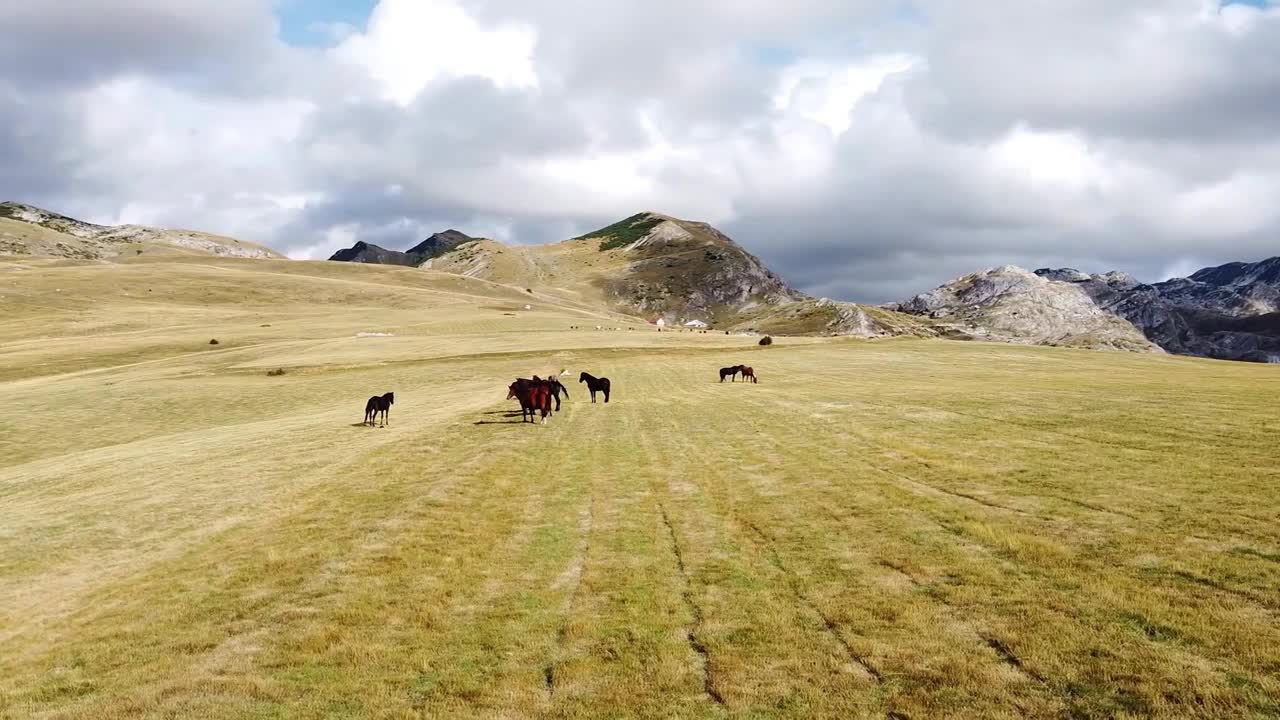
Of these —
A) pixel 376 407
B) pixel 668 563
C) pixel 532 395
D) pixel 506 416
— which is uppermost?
pixel 532 395

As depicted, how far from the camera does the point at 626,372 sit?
61219mm

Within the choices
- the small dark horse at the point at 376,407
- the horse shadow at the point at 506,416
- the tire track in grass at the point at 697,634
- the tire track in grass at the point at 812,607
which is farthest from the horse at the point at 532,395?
the tire track in grass at the point at 697,634

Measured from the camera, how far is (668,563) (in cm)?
1422

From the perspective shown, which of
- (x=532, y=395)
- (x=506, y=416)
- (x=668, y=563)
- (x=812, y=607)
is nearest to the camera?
(x=812, y=607)

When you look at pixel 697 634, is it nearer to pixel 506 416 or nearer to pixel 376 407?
pixel 506 416

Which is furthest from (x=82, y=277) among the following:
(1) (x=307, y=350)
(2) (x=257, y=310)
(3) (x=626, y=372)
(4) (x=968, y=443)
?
(4) (x=968, y=443)

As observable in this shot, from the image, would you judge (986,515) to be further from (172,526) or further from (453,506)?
(172,526)

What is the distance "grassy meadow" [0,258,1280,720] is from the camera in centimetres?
927

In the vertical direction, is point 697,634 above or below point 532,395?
below

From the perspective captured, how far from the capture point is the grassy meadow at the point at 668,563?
927cm

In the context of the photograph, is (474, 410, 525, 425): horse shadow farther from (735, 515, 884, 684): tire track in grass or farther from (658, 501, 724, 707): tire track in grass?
(658, 501, 724, 707): tire track in grass

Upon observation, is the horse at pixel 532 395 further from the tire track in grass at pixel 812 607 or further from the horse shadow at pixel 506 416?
the tire track in grass at pixel 812 607

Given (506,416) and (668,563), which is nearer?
(668,563)

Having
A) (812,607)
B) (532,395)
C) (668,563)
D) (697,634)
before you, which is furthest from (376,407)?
(812,607)
